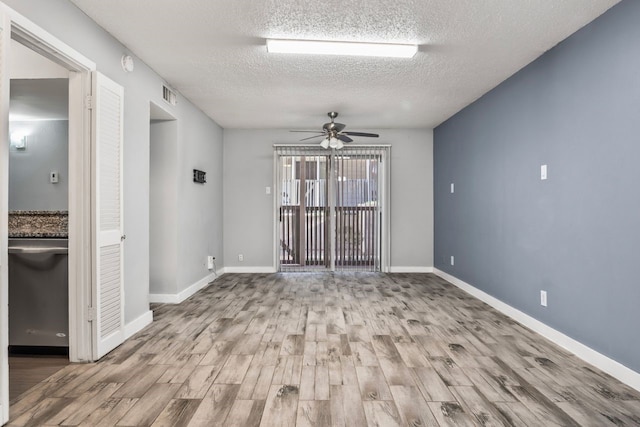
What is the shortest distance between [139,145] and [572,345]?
4008mm

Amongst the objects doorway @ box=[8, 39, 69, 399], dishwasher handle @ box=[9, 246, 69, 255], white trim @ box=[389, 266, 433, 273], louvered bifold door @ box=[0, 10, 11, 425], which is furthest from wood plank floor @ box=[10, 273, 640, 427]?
white trim @ box=[389, 266, 433, 273]

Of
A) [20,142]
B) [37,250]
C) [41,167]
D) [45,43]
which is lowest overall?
[37,250]

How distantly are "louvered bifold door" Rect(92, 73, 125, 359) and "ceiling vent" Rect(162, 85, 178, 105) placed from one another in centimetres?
101

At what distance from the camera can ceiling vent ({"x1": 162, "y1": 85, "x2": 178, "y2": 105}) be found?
399 centimetres

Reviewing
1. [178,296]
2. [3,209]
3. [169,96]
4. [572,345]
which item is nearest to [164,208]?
[178,296]

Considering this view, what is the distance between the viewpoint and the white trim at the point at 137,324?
3.15 m

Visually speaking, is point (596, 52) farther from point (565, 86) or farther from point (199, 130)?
point (199, 130)

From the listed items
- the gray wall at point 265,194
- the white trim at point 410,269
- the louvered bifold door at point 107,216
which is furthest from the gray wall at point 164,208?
the white trim at point 410,269

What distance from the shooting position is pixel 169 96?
4.11 meters

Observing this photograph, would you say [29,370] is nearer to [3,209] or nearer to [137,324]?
[137,324]

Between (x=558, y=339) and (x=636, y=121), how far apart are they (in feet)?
5.74

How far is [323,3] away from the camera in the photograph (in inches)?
98.7

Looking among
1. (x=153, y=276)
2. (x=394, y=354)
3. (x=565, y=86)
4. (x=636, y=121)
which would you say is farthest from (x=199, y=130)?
(x=636, y=121)

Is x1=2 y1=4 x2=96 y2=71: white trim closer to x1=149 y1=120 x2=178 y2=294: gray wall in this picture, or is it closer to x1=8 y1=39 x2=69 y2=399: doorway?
x1=8 y1=39 x2=69 y2=399: doorway
